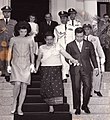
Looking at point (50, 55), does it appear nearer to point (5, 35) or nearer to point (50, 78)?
point (50, 78)

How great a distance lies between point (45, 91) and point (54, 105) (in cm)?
55

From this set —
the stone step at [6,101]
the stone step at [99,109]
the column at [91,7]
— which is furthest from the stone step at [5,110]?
the column at [91,7]

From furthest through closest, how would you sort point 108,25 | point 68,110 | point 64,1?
1. point 64,1
2. point 108,25
3. point 68,110

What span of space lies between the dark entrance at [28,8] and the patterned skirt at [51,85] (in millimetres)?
7170

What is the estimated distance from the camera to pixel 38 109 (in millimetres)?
9969

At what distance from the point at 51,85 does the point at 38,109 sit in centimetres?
80

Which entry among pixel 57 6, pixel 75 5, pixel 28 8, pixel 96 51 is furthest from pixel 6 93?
pixel 28 8

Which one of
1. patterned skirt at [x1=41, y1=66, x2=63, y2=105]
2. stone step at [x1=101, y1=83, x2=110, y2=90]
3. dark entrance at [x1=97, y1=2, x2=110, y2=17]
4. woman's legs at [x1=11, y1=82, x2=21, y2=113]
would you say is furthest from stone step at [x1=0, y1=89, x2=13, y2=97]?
dark entrance at [x1=97, y1=2, x2=110, y2=17]

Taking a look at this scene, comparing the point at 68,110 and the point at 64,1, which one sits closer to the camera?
the point at 68,110

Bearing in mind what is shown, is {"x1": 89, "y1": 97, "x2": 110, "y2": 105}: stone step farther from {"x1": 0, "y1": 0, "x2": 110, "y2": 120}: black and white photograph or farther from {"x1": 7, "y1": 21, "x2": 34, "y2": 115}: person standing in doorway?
{"x1": 7, "y1": 21, "x2": 34, "y2": 115}: person standing in doorway

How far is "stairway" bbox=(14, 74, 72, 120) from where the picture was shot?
957cm

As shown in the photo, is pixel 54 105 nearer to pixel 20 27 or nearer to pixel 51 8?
pixel 20 27

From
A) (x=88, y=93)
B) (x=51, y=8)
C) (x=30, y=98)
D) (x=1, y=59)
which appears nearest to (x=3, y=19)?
(x=1, y=59)

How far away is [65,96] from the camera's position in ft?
34.2
